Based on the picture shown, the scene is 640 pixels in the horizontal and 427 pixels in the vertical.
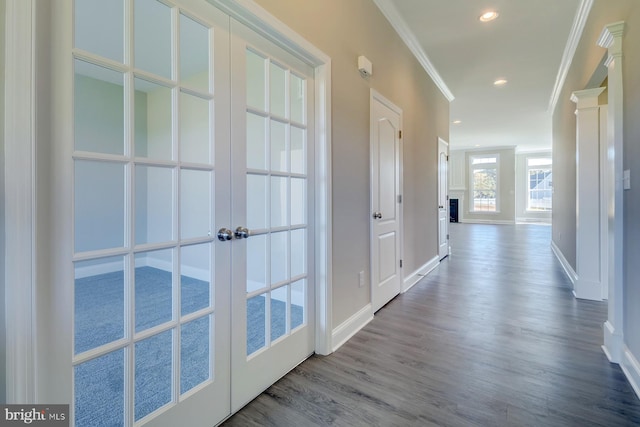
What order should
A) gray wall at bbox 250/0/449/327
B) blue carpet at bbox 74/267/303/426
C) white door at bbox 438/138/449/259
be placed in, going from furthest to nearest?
white door at bbox 438/138/449/259 → gray wall at bbox 250/0/449/327 → blue carpet at bbox 74/267/303/426

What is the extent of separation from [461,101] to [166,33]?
610cm

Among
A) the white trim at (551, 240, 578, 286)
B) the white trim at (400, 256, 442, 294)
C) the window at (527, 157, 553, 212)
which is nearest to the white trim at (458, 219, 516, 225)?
the window at (527, 157, 553, 212)

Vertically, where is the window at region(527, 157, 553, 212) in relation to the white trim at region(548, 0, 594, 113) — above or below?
below

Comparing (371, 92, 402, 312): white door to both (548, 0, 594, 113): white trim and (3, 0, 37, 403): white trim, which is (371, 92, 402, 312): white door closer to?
(548, 0, 594, 113): white trim

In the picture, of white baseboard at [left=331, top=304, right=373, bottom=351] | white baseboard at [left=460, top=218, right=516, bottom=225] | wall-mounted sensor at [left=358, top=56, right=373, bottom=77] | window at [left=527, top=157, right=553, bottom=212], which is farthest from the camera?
window at [left=527, top=157, right=553, bottom=212]

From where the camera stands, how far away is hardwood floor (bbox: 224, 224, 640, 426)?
1565 millimetres

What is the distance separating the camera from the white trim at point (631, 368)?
1729 mm

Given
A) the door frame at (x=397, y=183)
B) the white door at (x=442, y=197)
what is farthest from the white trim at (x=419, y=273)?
the white door at (x=442, y=197)

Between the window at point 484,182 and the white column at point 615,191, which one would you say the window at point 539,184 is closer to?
the window at point 484,182

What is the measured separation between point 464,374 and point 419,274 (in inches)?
90.9

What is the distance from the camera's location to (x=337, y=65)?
229 cm

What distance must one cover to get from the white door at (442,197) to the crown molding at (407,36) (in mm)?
1043

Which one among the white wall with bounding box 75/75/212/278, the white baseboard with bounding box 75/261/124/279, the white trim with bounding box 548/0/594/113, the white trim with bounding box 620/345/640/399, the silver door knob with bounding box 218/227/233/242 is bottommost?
the white trim with bounding box 620/345/640/399

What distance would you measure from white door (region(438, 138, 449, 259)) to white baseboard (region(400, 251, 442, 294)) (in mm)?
523
